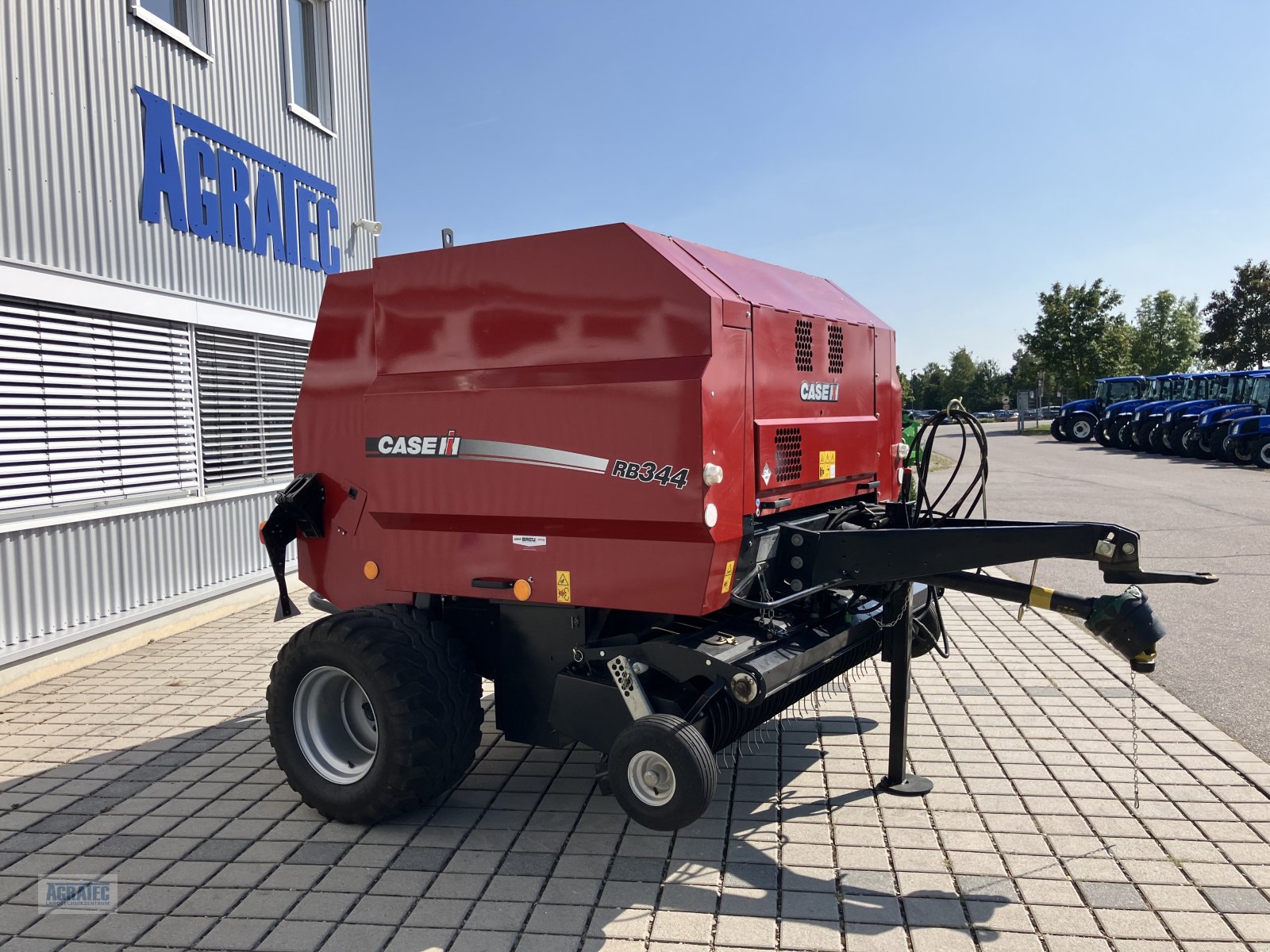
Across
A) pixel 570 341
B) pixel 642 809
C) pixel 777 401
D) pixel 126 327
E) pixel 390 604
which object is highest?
pixel 126 327

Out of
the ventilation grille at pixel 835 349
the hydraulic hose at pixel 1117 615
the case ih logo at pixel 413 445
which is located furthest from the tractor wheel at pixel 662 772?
the ventilation grille at pixel 835 349

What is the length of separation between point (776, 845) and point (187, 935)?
7.38ft

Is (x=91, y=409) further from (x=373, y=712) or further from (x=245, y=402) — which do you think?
(x=373, y=712)

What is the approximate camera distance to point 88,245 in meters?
7.10

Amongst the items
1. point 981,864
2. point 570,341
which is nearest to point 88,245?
point 570,341

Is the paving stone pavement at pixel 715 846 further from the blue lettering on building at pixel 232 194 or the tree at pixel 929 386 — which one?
the tree at pixel 929 386

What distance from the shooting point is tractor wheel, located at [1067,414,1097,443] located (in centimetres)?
3522

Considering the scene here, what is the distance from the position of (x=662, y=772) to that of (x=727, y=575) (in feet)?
2.52

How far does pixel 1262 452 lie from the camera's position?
71.8 feet

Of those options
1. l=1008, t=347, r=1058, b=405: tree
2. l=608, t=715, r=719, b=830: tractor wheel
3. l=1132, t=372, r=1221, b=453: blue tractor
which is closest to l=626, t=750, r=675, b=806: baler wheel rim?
l=608, t=715, r=719, b=830: tractor wheel

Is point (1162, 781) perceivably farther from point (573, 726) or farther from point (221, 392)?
point (221, 392)

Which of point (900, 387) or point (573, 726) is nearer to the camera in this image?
point (573, 726)

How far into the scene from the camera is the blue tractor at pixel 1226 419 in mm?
23597
